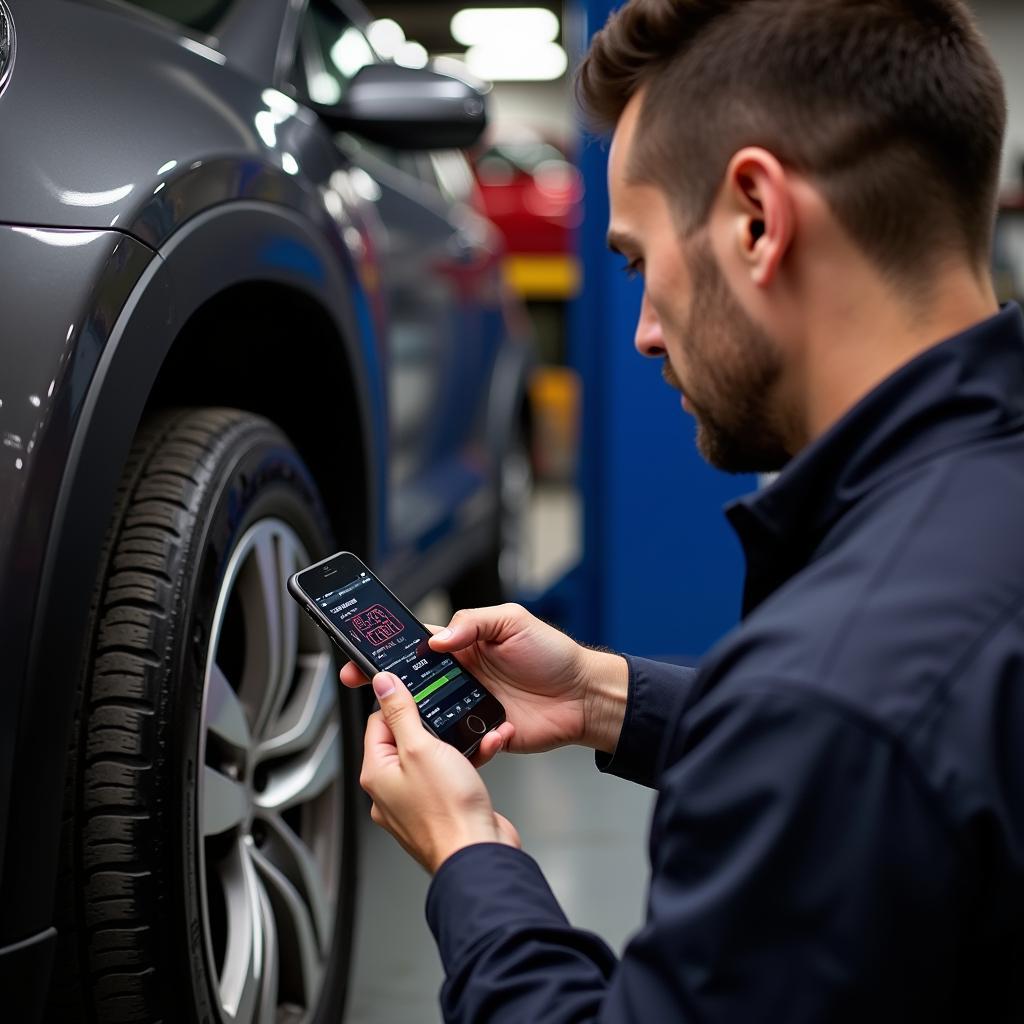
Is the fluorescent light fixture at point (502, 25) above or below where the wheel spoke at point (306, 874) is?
above

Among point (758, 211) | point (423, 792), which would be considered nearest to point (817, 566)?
point (758, 211)

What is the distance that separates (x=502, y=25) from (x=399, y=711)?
524 inches

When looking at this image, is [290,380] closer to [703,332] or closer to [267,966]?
[267,966]

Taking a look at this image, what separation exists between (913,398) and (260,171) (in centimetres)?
81

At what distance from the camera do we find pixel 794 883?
603mm

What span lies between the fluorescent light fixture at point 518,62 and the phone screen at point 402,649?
45.0ft

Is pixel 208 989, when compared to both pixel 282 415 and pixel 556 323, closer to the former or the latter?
pixel 282 415

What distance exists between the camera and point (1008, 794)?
0.60m

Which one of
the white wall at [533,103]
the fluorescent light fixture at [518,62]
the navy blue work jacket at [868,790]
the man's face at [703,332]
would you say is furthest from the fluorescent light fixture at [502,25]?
the navy blue work jacket at [868,790]

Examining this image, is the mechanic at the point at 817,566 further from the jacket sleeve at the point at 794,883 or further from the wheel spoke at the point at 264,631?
the wheel spoke at the point at 264,631

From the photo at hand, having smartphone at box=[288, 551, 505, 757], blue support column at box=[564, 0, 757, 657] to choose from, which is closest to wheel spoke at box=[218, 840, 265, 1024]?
smartphone at box=[288, 551, 505, 757]

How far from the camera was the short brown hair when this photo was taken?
740 millimetres

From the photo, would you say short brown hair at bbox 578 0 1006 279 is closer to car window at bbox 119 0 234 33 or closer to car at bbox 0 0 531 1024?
car at bbox 0 0 531 1024

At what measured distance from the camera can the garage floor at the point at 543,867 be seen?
5.55 feet
